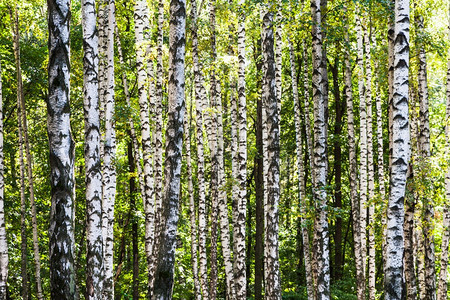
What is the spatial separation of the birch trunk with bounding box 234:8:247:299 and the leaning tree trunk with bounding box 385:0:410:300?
15.0ft

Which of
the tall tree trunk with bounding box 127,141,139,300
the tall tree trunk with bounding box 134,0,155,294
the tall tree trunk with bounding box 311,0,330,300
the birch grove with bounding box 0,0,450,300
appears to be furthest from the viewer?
the tall tree trunk with bounding box 127,141,139,300

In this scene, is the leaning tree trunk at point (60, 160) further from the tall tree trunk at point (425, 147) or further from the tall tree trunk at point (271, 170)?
the tall tree trunk at point (425, 147)

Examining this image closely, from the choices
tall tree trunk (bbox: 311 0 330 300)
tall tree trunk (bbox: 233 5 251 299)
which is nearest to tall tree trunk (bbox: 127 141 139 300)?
tall tree trunk (bbox: 233 5 251 299)

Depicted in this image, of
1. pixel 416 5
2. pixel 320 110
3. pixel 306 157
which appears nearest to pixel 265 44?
pixel 320 110

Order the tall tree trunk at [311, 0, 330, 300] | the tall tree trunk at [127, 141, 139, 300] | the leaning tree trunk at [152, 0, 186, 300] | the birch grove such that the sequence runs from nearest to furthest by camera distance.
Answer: the leaning tree trunk at [152, 0, 186, 300] → the birch grove → the tall tree trunk at [311, 0, 330, 300] → the tall tree trunk at [127, 141, 139, 300]

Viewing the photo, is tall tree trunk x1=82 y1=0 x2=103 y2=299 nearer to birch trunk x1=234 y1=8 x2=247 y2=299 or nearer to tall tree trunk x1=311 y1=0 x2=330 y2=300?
tall tree trunk x1=311 y1=0 x2=330 y2=300

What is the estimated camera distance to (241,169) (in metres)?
11.7

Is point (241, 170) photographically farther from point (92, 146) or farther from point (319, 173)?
point (92, 146)

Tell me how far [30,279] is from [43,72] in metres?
7.95

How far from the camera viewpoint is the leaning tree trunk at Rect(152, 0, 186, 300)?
6.33 m

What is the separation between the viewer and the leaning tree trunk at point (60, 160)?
506 cm

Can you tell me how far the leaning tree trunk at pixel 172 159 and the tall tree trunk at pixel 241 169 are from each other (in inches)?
164

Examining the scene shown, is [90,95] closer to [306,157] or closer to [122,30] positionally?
[122,30]

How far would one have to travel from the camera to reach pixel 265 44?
32.0 ft
